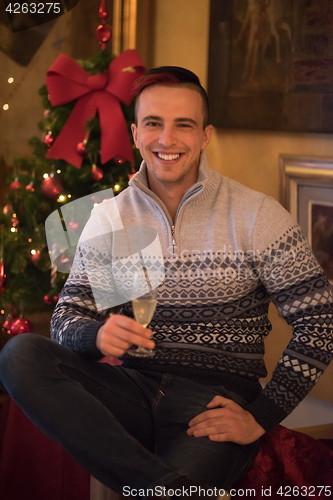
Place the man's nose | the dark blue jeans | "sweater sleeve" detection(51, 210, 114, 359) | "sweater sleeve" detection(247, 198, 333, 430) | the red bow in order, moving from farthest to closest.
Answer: the red bow, the man's nose, "sweater sleeve" detection(51, 210, 114, 359), "sweater sleeve" detection(247, 198, 333, 430), the dark blue jeans

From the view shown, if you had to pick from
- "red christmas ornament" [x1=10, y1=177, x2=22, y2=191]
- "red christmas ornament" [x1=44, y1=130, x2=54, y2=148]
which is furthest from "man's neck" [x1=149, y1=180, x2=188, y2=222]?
"red christmas ornament" [x1=10, y1=177, x2=22, y2=191]

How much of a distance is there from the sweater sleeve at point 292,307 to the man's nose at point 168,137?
0.37 m

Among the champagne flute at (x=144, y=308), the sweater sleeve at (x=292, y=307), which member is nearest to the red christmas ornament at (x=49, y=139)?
the sweater sleeve at (x=292, y=307)

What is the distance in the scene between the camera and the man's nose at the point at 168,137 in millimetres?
1690

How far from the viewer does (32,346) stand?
139cm

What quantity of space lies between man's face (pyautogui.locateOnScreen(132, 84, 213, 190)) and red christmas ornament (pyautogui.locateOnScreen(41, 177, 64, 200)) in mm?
822

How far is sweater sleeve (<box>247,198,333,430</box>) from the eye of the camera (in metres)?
1.46

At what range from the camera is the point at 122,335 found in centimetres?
131

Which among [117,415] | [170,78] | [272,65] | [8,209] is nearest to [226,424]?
[117,415]

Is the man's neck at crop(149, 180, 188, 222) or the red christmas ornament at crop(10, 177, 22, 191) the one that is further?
the red christmas ornament at crop(10, 177, 22, 191)

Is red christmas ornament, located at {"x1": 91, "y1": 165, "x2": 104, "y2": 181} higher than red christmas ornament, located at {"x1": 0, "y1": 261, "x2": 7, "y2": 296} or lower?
higher

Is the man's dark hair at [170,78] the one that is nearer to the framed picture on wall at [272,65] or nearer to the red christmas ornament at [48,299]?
the framed picture on wall at [272,65]

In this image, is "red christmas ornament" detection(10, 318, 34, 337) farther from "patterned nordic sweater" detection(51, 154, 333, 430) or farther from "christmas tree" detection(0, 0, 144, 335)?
"patterned nordic sweater" detection(51, 154, 333, 430)

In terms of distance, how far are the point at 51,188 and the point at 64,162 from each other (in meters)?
Answer: 0.17
